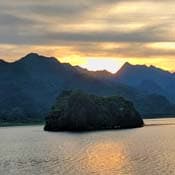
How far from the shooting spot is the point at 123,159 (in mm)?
126125

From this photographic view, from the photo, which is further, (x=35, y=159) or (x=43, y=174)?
(x=35, y=159)

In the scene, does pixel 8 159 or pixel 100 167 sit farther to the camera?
pixel 8 159

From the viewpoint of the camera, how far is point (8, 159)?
132250 mm

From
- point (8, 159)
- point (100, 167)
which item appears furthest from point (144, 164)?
point (8, 159)

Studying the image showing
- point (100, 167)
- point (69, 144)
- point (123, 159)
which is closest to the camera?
point (100, 167)

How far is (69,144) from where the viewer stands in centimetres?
18238

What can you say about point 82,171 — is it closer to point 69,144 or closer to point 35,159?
point 35,159

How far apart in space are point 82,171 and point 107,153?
4167 centimetres

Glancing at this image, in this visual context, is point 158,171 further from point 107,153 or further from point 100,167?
point 107,153

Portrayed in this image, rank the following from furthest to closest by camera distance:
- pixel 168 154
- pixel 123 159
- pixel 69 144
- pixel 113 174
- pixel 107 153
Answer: pixel 69 144 → pixel 107 153 → pixel 168 154 → pixel 123 159 → pixel 113 174

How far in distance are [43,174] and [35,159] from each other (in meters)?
30.2

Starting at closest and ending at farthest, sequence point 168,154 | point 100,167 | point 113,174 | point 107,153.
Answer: point 113,174
point 100,167
point 168,154
point 107,153

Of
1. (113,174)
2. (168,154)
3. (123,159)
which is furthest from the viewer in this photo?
(168,154)

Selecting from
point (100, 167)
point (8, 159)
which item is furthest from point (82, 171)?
point (8, 159)
